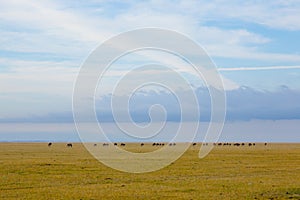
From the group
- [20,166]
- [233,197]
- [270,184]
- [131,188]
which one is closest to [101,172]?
[20,166]

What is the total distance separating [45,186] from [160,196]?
830 centimetres

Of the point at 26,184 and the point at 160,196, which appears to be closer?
the point at 160,196

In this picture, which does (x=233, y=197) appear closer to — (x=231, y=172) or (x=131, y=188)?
(x=131, y=188)

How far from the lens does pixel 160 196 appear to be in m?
28.0

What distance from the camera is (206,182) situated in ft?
115

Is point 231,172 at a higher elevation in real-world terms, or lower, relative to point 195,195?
higher

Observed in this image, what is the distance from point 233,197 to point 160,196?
3.80m

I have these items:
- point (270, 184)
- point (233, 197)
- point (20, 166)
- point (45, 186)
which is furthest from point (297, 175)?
point (20, 166)

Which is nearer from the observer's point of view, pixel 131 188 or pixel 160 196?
pixel 160 196

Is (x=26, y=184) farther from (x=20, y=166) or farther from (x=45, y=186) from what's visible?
(x=20, y=166)

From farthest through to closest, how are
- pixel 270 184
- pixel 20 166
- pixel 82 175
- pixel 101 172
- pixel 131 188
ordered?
pixel 20 166
pixel 101 172
pixel 82 175
pixel 270 184
pixel 131 188

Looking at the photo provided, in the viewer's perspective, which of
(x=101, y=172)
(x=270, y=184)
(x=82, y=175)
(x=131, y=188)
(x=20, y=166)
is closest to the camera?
Result: (x=131, y=188)

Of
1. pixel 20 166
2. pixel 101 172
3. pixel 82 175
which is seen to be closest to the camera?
pixel 82 175

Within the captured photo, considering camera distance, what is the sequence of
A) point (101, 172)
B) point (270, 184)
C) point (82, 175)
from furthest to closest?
point (101, 172) → point (82, 175) → point (270, 184)
